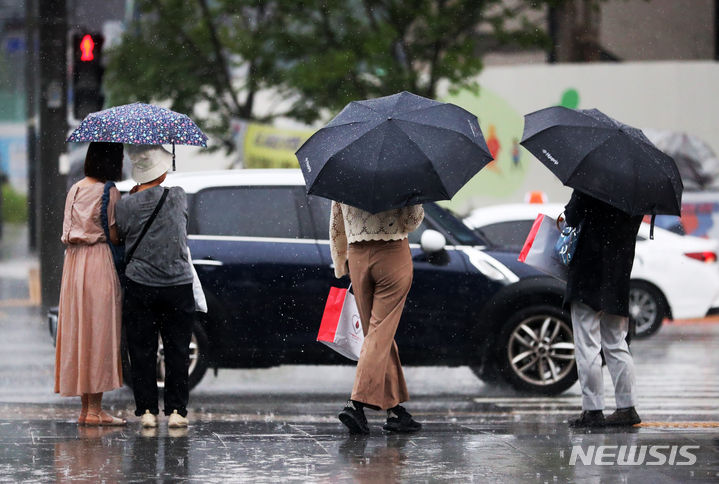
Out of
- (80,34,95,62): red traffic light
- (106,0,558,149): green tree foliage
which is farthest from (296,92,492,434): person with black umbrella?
(106,0,558,149): green tree foliage

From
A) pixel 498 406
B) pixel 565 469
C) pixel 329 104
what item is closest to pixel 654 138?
pixel 329 104

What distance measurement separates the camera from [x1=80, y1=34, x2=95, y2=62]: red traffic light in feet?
48.0

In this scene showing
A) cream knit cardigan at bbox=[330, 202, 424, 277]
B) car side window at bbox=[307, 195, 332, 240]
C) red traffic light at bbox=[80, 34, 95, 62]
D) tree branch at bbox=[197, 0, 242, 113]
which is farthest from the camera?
tree branch at bbox=[197, 0, 242, 113]

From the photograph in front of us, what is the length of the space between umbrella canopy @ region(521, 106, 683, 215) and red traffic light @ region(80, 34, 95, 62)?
848cm

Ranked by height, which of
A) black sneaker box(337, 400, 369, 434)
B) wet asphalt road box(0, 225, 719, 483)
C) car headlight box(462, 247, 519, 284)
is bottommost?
wet asphalt road box(0, 225, 719, 483)

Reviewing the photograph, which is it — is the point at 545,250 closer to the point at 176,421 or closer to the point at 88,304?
the point at 176,421

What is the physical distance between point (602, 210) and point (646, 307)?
269 inches

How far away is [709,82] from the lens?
2080 centimetres

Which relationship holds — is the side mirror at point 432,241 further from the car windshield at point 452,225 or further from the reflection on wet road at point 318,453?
the reflection on wet road at point 318,453

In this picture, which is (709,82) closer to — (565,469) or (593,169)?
(593,169)

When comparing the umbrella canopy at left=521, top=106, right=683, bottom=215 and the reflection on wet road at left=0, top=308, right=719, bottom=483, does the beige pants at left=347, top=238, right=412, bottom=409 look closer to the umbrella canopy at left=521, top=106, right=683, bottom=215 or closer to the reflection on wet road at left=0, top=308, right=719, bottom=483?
the reflection on wet road at left=0, top=308, right=719, bottom=483

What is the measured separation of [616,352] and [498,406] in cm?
144

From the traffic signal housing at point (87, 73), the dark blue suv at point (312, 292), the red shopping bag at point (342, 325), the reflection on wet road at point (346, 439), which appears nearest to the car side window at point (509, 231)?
the reflection on wet road at point (346, 439)

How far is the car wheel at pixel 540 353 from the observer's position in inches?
362
